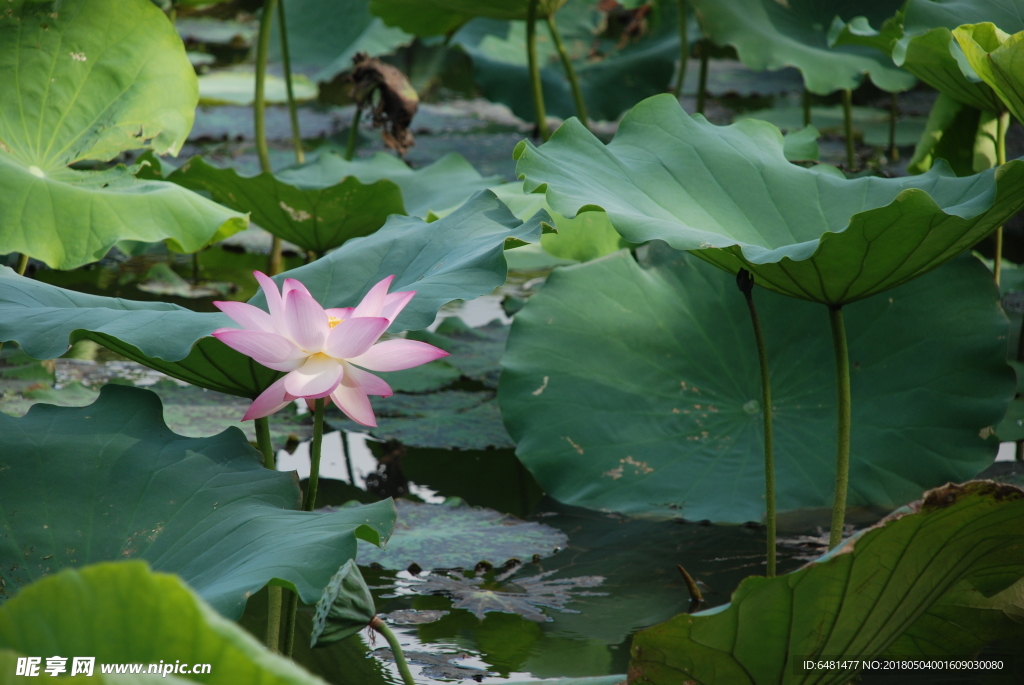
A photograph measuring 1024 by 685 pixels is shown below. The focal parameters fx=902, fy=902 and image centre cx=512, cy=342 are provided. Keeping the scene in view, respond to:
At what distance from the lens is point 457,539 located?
1332 millimetres

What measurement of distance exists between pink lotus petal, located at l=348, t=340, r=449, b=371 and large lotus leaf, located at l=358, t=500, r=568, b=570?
454 mm

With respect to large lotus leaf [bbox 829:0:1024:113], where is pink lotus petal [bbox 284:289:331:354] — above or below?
below

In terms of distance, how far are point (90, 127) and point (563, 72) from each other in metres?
2.22

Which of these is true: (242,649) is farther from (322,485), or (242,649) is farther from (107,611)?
(322,485)

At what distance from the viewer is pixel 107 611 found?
0.51 meters

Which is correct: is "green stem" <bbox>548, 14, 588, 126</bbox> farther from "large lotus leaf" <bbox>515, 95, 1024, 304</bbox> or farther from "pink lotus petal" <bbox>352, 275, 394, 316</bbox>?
"pink lotus petal" <bbox>352, 275, 394, 316</bbox>

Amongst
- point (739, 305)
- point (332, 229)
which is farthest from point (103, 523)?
point (332, 229)

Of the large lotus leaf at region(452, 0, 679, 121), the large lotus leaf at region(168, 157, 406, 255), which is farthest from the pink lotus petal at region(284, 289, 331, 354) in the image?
the large lotus leaf at region(452, 0, 679, 121)

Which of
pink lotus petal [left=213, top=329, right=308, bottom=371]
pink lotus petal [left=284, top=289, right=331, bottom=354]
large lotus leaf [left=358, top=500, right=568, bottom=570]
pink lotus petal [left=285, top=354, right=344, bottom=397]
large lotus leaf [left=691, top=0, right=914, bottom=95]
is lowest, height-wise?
large lotus leaf [left=358, top=500, right=568, bottom=570]

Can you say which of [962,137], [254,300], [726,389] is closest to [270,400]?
[254,300]

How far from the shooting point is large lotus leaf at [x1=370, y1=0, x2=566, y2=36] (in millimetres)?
2594

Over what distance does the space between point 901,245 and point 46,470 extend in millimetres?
964

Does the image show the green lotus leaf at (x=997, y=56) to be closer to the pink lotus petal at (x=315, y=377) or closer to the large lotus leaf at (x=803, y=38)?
the pink lotus petal at (x=315, y=377)

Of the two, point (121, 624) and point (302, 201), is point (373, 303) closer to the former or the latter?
point (121, 624)
